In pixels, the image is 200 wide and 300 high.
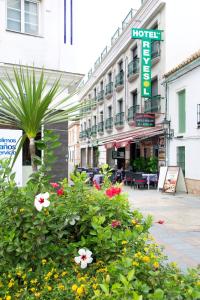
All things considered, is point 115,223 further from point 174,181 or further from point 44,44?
point 174,181

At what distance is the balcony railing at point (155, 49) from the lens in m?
18.1

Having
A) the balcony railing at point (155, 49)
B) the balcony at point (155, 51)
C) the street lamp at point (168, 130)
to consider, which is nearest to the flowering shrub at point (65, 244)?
the street lamp at point (168, 130)

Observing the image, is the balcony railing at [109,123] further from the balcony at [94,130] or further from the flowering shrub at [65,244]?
the flowering shrub at [65,244]

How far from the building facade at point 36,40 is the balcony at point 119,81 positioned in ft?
49.8

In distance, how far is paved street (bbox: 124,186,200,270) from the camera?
5.34 m

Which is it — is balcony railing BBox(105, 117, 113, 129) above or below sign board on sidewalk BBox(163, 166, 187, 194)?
above

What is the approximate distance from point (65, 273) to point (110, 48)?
26.5 metres

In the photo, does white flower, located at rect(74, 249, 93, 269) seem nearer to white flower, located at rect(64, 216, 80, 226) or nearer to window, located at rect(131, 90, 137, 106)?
white flower, located at rect(64, 216, 80, 226)

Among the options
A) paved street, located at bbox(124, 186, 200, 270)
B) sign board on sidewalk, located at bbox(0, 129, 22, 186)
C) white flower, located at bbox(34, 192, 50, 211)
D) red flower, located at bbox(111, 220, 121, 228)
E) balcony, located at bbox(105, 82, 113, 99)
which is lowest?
paved street, located at bbox(124, 186, 200, 270)

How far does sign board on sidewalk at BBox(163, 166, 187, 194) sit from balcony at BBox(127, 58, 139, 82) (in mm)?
8689

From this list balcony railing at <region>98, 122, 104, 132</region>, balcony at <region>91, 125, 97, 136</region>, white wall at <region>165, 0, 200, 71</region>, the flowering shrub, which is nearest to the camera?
the flowering shrub

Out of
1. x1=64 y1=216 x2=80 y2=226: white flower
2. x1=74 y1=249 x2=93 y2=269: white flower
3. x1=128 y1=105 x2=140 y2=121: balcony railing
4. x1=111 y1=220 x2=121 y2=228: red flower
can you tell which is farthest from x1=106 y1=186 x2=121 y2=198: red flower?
x1=128 y1=105 x2=140 y2=121: balcony railing

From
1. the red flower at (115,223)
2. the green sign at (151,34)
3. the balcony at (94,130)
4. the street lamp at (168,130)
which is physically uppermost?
the green sign at (151,34)

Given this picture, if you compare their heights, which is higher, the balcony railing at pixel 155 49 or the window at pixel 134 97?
the balcony railing at pixel 155 49
